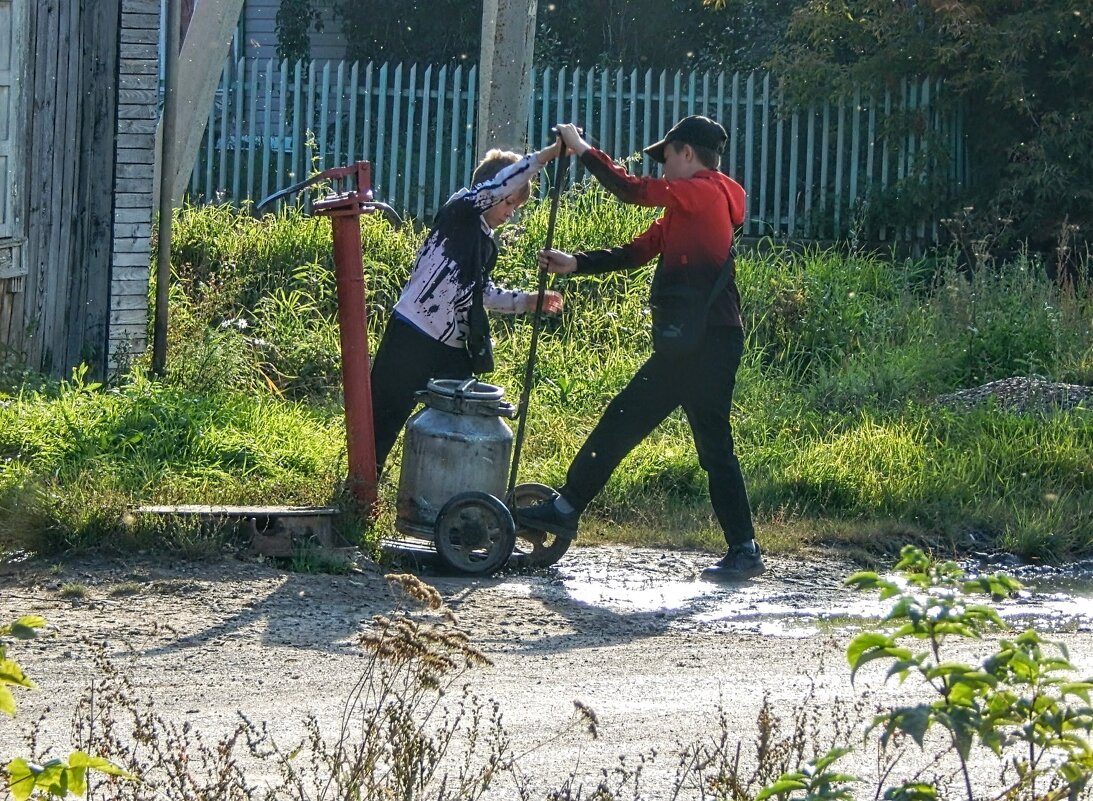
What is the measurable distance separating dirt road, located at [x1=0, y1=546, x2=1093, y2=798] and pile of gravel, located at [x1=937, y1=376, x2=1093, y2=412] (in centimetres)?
248

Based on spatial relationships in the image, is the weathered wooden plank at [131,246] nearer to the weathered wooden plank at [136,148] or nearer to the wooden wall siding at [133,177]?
the wooden wall siding at [133,177]

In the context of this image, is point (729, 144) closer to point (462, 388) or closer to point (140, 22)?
point (140, 22)

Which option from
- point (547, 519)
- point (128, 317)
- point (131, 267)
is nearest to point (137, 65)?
point (131, 267)

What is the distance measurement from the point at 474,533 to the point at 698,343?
47.7 inches

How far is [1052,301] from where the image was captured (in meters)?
11.3

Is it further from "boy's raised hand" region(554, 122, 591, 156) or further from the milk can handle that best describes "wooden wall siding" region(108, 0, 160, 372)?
"boy's raised hand" region(554, 122, 591, 156)

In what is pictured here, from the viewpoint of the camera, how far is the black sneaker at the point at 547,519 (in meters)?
6.94

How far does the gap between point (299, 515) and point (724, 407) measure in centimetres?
184

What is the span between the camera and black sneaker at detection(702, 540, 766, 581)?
700 centimetres

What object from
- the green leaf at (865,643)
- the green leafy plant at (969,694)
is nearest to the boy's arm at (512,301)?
the green leafy plant at (969,694)

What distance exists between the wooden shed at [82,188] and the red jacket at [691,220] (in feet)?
12.2

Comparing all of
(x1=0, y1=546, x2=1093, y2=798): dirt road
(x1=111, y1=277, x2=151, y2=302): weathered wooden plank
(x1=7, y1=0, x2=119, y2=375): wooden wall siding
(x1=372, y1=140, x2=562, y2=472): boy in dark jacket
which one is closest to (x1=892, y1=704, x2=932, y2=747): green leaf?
(x1=0, y1=546, x2=1093, y2=798): dirt road

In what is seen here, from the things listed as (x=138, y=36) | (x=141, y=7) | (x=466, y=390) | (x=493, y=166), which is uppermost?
(x=141, y=7)

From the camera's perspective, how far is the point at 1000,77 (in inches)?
573
